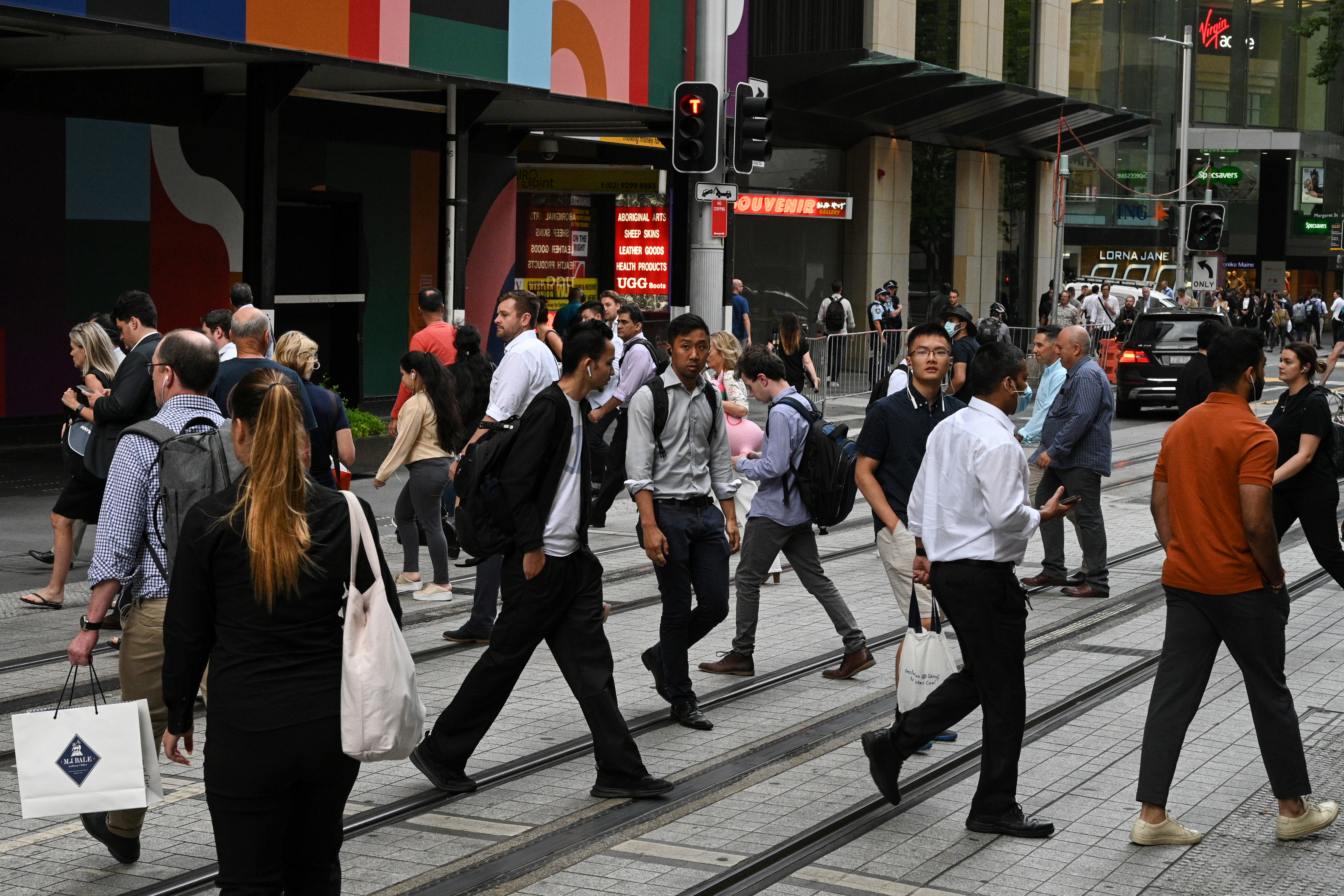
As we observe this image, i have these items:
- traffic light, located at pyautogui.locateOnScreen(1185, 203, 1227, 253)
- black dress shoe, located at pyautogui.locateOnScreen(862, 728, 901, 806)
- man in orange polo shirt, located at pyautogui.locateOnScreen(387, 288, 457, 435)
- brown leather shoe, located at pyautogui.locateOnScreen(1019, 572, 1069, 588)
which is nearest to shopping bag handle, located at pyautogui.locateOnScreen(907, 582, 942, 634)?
black dress shoe, located at pyautogui.locateOnScreen(862, 728, 901, 806)

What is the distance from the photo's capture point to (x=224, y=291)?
1930 cm

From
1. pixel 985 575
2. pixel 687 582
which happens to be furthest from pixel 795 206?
pixel 985 575

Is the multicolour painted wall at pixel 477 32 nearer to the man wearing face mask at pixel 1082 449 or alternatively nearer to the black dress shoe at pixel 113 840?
the man wearing face mask at pixel 1082 449

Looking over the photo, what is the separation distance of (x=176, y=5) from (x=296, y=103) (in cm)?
591

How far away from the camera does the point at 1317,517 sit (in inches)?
390

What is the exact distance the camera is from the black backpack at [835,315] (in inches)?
1132

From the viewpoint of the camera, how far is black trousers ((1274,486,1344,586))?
9852 mm

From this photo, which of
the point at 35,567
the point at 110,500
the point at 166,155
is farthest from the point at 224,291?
the point at 110,500

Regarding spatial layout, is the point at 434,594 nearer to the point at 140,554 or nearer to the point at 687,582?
the point at 687,582

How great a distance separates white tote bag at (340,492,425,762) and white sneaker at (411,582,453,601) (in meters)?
6.53

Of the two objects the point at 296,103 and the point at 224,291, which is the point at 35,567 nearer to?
the point at 224,291

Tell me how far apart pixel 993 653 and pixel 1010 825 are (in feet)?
2.11

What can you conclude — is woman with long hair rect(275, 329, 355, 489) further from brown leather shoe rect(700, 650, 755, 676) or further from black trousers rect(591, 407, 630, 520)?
brown leather shoe rect(700, 650, 755, 676)

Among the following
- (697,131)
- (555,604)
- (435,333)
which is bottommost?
(555,604)
